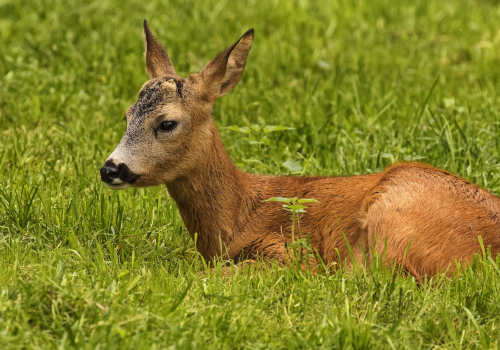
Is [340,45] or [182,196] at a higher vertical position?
[340,45]

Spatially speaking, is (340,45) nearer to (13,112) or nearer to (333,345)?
(13,112)

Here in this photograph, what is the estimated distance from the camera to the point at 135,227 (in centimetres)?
500

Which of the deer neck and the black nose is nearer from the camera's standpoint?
the black nose

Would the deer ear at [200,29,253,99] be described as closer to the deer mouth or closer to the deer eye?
the deer eye

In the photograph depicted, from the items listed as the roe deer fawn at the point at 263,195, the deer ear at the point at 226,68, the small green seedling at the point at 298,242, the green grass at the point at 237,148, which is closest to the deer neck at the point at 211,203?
the roe deer fawn at the point at 263,195

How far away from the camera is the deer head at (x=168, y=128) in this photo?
4.62 m

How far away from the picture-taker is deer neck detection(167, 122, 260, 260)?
4941 millimetres

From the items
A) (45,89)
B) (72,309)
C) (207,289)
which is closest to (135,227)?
(207,289)

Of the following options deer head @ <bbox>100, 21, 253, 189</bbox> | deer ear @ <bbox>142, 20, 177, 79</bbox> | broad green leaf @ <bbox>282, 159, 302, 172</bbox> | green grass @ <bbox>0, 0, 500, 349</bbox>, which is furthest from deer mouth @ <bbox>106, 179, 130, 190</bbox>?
broad green leaf @ <bbox>282, 159, 302, 172</bbox>

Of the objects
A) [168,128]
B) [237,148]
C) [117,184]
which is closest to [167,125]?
[168,128]

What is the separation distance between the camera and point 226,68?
202 inches

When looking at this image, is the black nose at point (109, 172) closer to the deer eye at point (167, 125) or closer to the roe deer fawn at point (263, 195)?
the roe deer fawn at point (263, 195)

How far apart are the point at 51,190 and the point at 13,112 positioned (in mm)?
1686

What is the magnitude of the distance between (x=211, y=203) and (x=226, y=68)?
892 millimetres
